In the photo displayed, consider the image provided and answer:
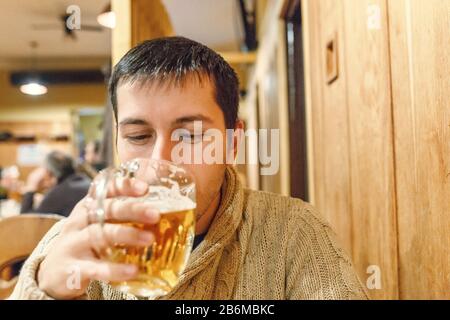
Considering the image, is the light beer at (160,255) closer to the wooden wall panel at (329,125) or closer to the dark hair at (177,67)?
the dark hair at (177,67)

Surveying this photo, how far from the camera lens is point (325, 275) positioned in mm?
719

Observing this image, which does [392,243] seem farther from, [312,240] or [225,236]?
[225,236]

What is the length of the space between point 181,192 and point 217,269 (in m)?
0.29

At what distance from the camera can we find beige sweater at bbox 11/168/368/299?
731 millimetres

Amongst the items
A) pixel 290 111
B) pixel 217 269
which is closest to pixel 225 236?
pixel 217 269

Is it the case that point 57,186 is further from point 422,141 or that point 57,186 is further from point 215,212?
point 422,141

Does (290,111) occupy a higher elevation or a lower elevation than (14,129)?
lower

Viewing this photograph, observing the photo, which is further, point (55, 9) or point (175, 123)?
point (55, 9)

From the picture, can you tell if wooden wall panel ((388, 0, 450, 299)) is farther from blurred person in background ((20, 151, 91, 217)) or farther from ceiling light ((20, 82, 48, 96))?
ceiling light ((20, 82, 48, 96))

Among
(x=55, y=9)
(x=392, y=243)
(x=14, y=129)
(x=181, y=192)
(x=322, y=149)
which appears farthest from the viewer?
(x=14, y=129)

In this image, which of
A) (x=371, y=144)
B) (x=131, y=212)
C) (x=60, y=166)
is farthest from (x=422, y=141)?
(x=60, y=166)

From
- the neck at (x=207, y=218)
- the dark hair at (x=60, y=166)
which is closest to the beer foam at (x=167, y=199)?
the neck at (x=207, y=218)

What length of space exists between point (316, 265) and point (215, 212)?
23 centimetres
